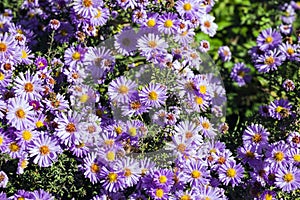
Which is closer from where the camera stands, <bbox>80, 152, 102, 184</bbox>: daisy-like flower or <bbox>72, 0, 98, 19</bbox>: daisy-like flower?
<bbox>80, 152, 102, 184</bbox>: daisy-like flower

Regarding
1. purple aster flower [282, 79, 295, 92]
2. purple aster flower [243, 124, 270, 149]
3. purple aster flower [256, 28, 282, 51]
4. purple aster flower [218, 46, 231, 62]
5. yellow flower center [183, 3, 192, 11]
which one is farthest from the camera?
purple aster flower [218, 46, 231, 62]

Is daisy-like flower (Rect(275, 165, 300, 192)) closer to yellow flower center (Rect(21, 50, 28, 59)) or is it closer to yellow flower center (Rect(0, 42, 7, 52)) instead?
yellow flower center (Rect(21, 50, 28, 59))

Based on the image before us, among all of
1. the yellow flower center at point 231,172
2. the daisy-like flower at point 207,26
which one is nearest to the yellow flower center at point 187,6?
the daisy-like flower at point 207,26

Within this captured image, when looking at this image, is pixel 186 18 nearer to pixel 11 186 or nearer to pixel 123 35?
pixel 123 35

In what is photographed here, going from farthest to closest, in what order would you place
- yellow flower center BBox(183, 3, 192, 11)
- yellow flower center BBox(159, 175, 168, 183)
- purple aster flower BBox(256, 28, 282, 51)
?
1. purple aster flower BBox(256, 28, 282, 51)
2. yellow flower center BBox(183, 3, 192, 11)
3. yellow flower center BBox(159, 175, 168, 183)

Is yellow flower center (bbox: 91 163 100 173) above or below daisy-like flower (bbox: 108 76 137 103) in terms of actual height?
below

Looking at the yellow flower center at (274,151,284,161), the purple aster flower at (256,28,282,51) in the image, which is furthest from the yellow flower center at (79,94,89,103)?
the purple aster flower at (256,28,282,51)
